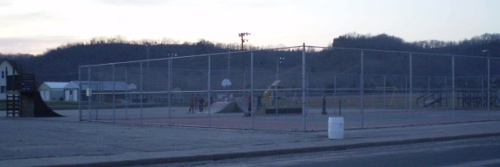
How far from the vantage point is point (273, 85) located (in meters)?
38.5

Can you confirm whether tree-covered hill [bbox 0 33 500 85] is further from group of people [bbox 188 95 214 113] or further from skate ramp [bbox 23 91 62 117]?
skate ramp [bbox 23 91 62 117]

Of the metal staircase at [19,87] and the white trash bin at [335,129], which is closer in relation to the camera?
the white trash bin at [335,129]

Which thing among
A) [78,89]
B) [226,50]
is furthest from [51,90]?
[226,50]

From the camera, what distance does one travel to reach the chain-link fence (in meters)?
37.5

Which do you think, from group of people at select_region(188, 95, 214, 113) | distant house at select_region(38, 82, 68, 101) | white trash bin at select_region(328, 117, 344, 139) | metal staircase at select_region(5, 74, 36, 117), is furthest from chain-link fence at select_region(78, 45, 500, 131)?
distant house at select_region(38, 82, 68, 101)

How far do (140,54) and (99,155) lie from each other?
72.5 meters

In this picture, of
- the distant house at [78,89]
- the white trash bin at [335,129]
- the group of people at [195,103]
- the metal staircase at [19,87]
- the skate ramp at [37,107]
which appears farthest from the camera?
the skate ramp at [37,107]

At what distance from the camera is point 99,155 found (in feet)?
59.9

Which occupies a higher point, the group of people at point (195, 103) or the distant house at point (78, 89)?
the distant house at point (78, 89)

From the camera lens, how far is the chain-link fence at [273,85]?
37500mm

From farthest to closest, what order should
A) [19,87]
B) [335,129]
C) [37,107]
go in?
1. [37,107]
2. [19,87]
3. [335,129]

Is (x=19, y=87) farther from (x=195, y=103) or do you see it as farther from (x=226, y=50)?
(x=226, y=50)

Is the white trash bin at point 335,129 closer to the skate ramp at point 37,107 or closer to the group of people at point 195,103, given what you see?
the group of people at point 195,103

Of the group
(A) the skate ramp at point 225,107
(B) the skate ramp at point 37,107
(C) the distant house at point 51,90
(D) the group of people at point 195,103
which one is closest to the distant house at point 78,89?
(C) the distant house at point 51,90
